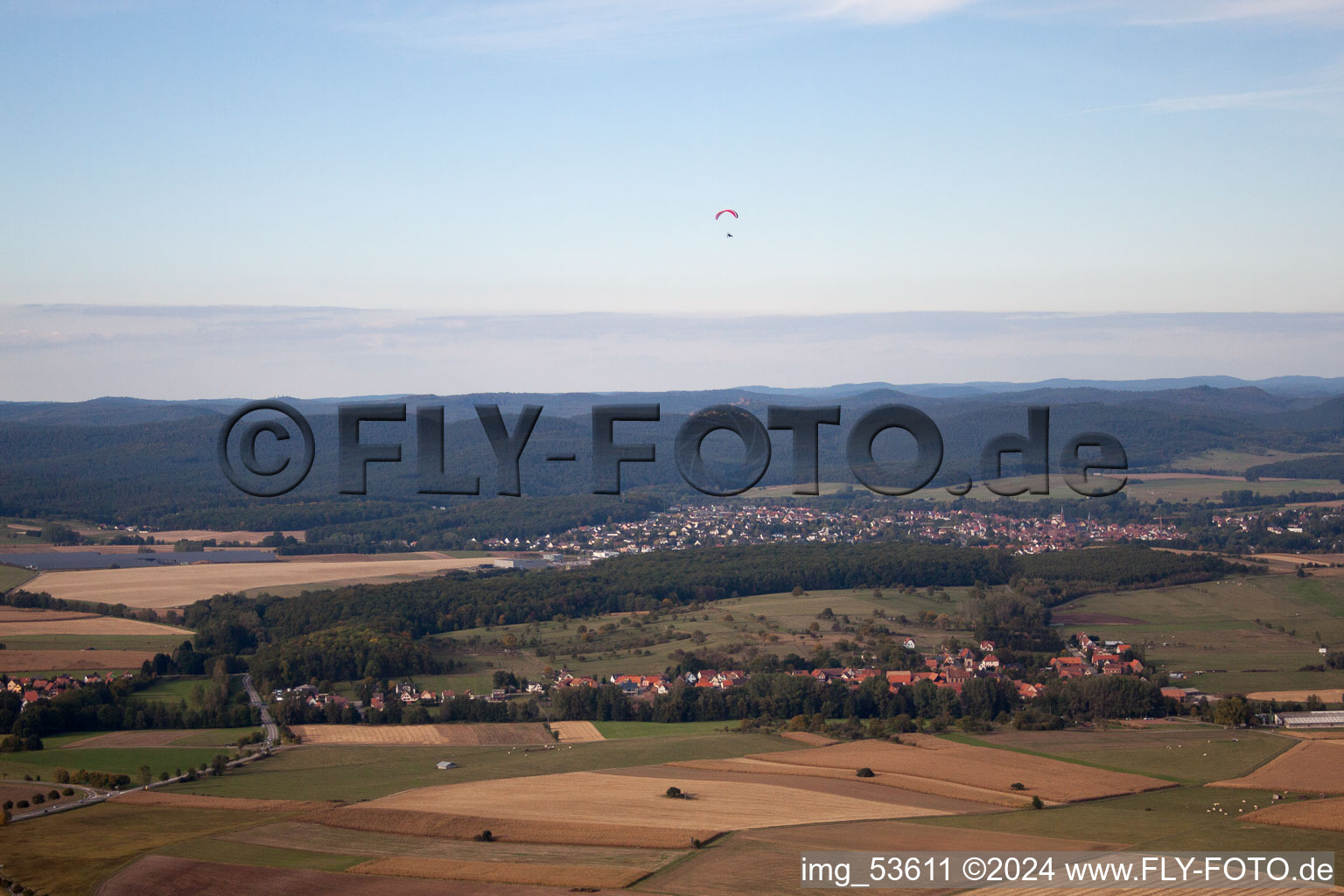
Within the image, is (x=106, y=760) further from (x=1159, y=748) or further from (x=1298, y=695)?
(x=1298, y=695)

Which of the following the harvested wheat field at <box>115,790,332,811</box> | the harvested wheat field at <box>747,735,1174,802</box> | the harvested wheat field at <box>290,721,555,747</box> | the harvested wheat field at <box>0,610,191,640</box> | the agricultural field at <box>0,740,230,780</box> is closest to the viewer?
the harvested wheat field at <box>115,790,332,811</box>

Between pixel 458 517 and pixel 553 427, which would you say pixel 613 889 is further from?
pixel 553 427

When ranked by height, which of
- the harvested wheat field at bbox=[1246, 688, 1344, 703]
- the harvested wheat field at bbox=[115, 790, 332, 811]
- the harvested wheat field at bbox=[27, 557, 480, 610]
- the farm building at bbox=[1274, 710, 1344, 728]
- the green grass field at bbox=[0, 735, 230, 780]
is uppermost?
the harvested wheat field at bbox=[27, 557, 480, 610]

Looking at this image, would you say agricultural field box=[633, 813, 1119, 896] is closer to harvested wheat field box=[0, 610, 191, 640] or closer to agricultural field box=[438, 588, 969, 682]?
agricultural field box=[438, 588, 969, 682]

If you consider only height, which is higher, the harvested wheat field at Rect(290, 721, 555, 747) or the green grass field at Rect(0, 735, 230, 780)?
the green grass field at Rect(0, 735, 230, 780)

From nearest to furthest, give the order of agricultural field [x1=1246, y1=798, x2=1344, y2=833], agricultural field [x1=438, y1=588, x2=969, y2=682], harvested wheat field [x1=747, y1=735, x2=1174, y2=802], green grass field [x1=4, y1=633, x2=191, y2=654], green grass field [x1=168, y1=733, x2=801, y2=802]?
agricultural field [x1=1246, y1=798, x2=1344, y2=833]
harvested wheat field [x1=747, y1=735, x2=1174, y2=802]
green grass field [x1=168, y1=733, x2=801, y2=802]
green grass field [x1=4, y1=633, x2=191, y2=654]
agricultural field [x1=438, y1=588, x2=969, y2=682]

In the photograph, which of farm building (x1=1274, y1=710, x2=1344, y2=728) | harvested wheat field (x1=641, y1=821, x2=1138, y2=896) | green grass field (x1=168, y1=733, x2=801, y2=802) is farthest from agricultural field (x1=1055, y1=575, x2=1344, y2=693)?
harvested wheat field (x1=641, y1=821, x2=1138, y2=896)

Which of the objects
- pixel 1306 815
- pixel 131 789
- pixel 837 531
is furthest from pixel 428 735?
pixel 837 531
